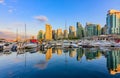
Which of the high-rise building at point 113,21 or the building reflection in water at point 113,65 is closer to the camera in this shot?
the building reflection in water at point 113,65

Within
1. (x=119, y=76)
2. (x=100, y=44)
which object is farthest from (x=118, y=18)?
(x=119, y=76)

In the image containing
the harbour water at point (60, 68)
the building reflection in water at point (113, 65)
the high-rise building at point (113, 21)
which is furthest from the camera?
the high-rise building at point (113, 21)

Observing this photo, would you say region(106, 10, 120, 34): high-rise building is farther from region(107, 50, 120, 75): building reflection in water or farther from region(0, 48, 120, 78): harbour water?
region(0, 48, 120, 78): harbour water

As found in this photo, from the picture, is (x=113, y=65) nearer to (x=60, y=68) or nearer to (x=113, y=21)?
(x=60, y=68)

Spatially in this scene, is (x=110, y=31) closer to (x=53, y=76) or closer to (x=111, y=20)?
(x=111, y=20)

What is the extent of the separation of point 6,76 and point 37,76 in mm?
3666

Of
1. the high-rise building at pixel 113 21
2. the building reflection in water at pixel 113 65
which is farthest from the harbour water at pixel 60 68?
the high-rise building at pixel 113 21

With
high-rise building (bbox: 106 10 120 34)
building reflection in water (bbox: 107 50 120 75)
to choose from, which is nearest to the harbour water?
building reflection in water (bbox: 107 50 120 75)

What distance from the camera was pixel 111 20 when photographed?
172250 millimetres

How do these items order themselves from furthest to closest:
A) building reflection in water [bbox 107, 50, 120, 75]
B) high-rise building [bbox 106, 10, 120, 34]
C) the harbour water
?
high-rise building [bbox 106, 10, 120, 34] → building reflection in water [bbox 107, 50, 120, 75] → the harbour water

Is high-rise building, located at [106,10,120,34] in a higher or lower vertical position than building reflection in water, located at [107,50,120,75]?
higher

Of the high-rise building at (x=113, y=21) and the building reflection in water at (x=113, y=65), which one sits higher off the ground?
the high-rise building at (x=113, y=21)

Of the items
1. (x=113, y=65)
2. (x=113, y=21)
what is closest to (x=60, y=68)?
(x=113, y=65)

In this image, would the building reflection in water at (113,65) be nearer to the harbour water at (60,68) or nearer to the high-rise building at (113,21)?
the harbour water at (60,68)
